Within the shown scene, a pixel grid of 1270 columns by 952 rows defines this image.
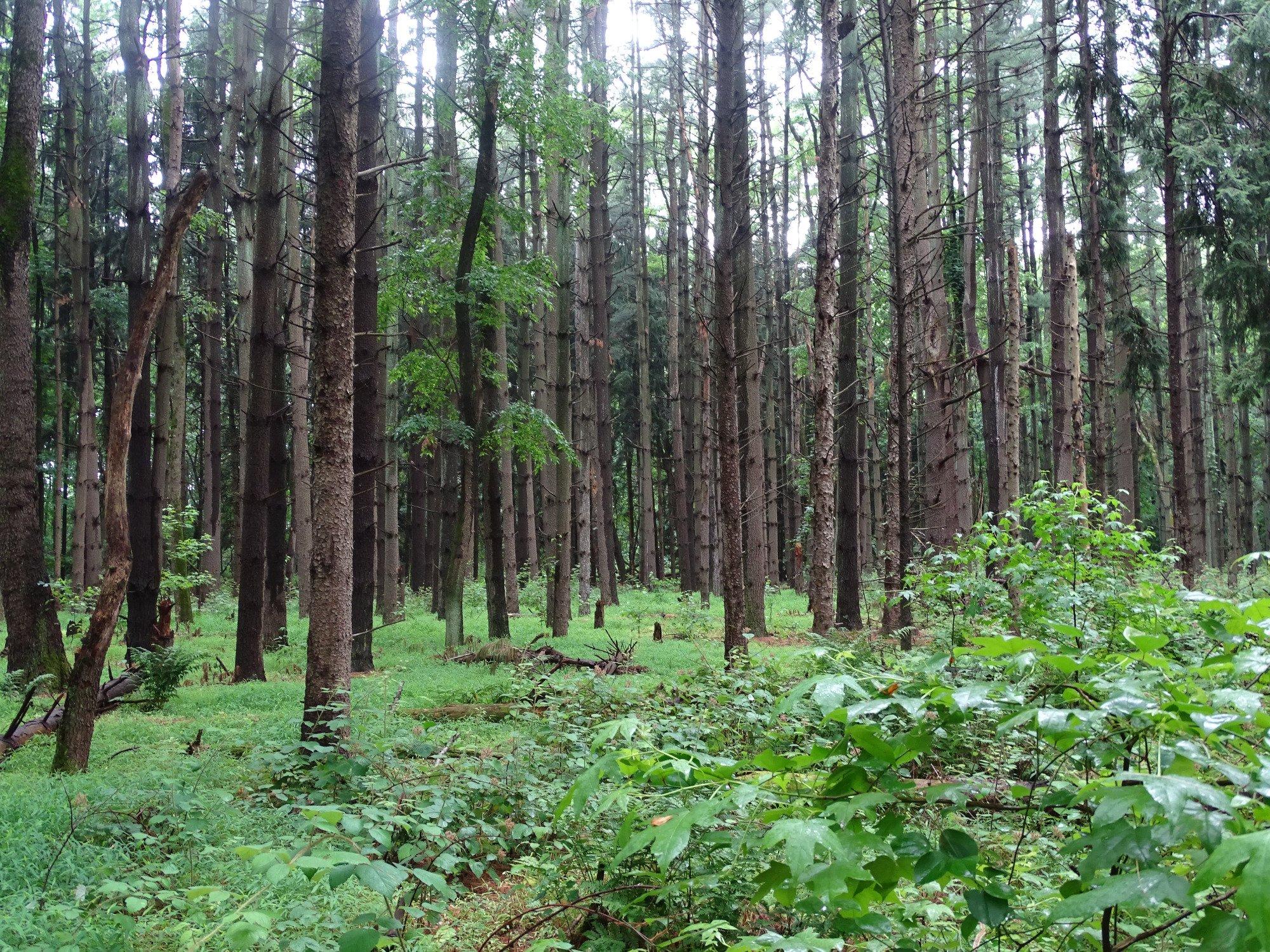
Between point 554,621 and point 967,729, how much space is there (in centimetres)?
1112

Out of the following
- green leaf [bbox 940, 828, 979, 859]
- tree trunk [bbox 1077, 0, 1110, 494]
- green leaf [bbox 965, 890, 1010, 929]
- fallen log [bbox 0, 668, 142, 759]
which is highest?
tree trunk [bbox 1077, 0, 1110, 494]

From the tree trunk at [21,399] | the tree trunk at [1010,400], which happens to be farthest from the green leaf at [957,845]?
the tree trunk at [1010,400]

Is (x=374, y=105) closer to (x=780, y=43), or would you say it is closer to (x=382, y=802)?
(x=382, y=802)

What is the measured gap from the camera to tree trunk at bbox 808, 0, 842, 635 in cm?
1123

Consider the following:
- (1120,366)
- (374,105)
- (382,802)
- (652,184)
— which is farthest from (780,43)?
(382,802)

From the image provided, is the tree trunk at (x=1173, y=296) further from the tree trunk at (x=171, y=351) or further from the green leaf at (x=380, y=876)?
the green leaf at (x=380, y=876)

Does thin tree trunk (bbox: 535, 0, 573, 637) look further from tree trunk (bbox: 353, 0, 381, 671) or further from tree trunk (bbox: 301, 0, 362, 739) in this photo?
tree trunk (bbox: 301, 0, 362, 739)

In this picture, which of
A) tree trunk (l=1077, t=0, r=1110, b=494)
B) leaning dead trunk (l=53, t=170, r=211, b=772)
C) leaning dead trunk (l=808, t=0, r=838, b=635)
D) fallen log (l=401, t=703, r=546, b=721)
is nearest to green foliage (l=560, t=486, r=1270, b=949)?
leaning dead trunk (l=53, t=170, r=211, b=772)

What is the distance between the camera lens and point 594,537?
3062 centimetres

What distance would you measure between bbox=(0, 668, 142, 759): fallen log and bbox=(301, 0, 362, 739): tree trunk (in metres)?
1.77

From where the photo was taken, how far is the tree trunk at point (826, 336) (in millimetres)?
11234

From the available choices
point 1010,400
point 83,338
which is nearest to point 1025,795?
point 1010,400

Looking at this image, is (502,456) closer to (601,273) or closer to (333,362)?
(601,273)

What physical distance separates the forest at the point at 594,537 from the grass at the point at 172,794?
0.18 ft
